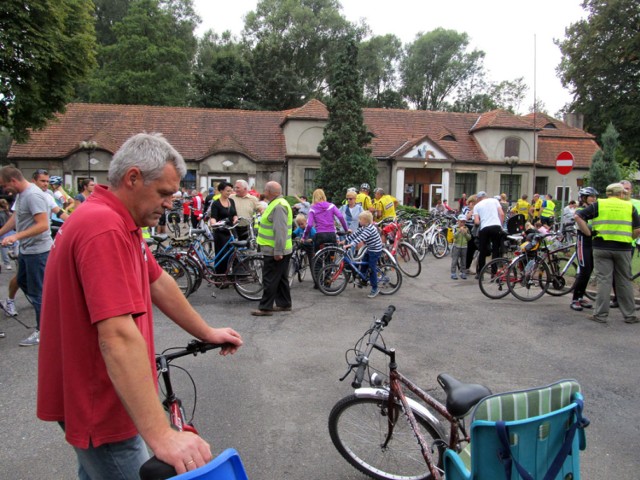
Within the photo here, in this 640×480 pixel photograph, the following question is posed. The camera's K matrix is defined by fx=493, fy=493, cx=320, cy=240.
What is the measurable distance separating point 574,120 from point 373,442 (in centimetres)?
4333

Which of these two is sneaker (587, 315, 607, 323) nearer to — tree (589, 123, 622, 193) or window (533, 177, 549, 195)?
tree (589, 123, 622, 193)

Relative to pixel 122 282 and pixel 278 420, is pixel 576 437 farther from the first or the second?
pixel 278 420

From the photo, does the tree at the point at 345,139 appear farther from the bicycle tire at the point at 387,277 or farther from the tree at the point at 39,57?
the bicycle tire at the point at 387,277

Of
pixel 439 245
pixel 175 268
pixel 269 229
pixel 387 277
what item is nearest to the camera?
pixel 269 229

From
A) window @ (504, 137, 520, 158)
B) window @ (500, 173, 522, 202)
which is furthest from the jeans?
window @ (504, 137, 520, 158)

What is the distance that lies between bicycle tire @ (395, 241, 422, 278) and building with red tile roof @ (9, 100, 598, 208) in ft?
65.5

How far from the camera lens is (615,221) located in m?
7.09

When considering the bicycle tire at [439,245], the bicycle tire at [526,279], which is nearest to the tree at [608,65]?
the bicycle tire at [439,245]

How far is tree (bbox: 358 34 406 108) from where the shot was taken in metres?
54.0

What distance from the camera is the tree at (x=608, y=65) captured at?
112ft

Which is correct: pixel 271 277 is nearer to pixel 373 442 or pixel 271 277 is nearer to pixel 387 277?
pixel 387 277

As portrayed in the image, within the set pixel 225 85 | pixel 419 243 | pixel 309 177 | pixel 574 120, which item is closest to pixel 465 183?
pixel 309 177

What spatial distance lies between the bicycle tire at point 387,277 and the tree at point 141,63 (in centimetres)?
3679

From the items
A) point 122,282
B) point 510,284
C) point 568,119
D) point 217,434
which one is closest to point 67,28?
point 510,284
